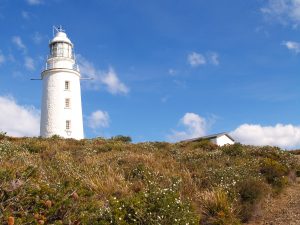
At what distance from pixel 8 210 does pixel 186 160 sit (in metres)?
9.44

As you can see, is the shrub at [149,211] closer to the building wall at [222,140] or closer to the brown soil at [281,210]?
the brown soil at [281,210]

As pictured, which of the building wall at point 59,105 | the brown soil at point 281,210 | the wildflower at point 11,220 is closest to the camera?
the wildflower at point 11,220

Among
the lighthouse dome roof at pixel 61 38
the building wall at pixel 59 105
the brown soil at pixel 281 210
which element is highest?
the lighthouse dome roof at pixel 61 38

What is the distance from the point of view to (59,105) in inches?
1457

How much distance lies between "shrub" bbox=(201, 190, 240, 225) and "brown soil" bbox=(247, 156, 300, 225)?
775 mm

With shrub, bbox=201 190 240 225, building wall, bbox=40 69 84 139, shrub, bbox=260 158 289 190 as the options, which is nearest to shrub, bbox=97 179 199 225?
shrub, bbox=201 190 240 225

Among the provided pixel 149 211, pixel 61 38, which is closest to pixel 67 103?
pixel 61 38

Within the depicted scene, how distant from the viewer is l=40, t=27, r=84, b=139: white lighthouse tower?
36.6m

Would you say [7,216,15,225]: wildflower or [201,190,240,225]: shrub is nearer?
[7,216,15,225]: wildflower

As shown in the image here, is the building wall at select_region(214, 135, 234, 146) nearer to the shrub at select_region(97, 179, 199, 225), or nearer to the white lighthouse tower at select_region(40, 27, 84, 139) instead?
the white lighthouse tower at select_region(40, 27, 84, 139)

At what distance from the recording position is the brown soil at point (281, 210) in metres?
9.58

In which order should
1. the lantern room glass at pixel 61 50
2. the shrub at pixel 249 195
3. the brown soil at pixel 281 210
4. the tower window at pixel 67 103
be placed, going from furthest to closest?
the lantern room glass at pixel 61 50
the tower window at pixel 67 103
the shrub at pixel 249 195
the brown soil at pixel 281 210

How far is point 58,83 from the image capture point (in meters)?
37.8

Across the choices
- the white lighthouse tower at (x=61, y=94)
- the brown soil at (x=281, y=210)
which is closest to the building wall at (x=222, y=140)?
the white lighthouse tower at (x=61, y=94)
